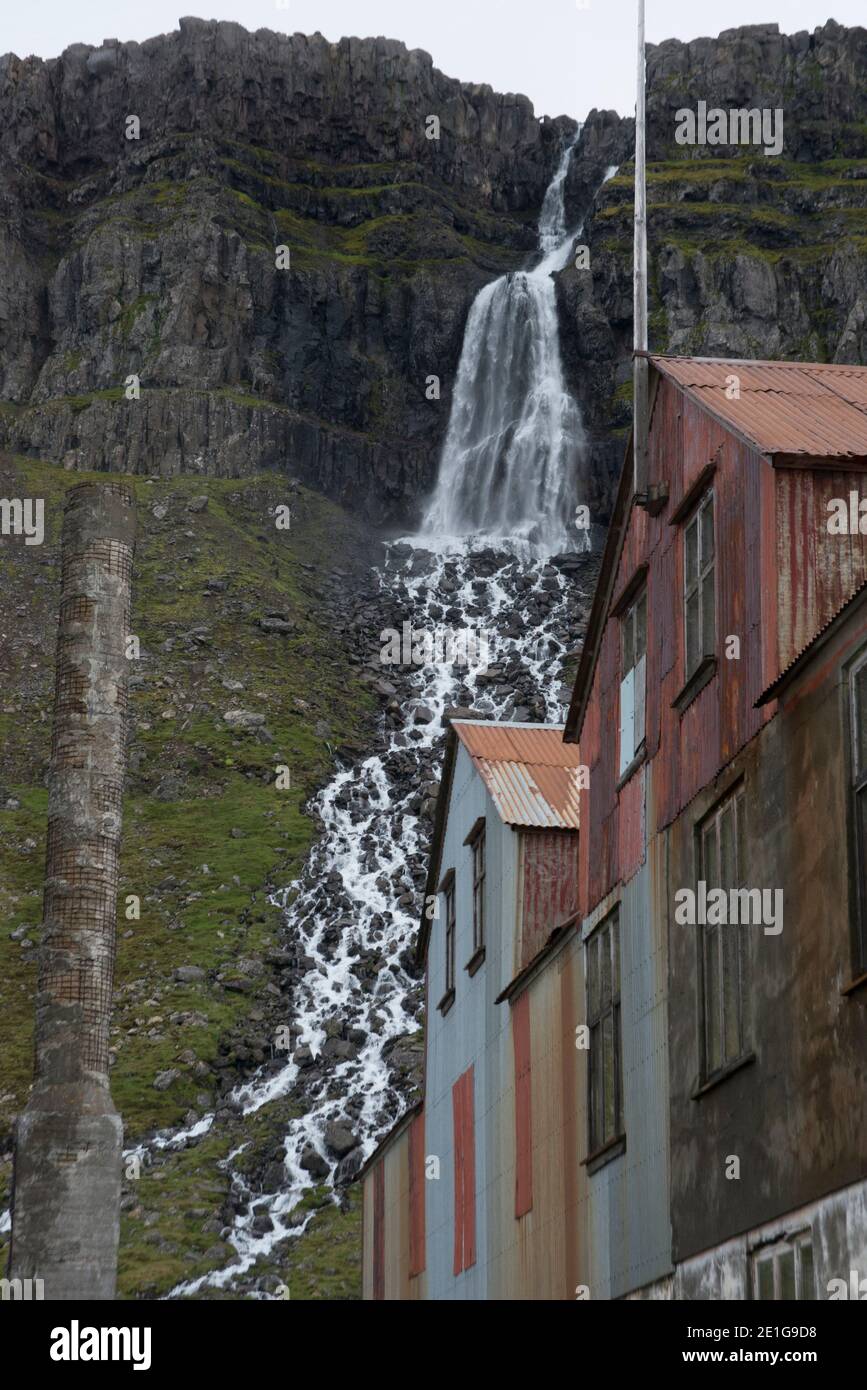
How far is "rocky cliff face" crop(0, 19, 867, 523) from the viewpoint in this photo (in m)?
105

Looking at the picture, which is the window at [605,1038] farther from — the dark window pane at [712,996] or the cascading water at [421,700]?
the cascading water at [421,700]

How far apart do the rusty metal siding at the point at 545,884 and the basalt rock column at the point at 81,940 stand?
192 inches

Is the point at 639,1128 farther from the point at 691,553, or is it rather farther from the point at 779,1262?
the point at 691,553

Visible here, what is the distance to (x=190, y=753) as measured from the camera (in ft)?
247

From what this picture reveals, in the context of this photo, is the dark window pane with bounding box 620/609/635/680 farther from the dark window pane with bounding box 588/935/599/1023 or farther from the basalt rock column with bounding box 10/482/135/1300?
the basalt rock column with bounding box 10/482/135/1300

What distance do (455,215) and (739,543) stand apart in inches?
4480

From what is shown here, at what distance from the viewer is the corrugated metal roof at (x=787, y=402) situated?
1500 cm

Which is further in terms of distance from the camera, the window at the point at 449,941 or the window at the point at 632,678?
the window at the point at 449,941

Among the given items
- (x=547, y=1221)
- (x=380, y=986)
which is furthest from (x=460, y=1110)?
(x=380, y=986)

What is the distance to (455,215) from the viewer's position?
12481 cm

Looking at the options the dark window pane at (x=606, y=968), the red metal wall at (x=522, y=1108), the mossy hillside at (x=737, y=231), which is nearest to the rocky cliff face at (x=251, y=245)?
the mossy hillside at (x=737, y=231)

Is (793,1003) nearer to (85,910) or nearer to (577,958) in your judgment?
(577,958)

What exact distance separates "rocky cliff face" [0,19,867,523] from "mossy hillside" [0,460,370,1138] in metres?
6.96

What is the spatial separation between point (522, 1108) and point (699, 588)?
276 inches
